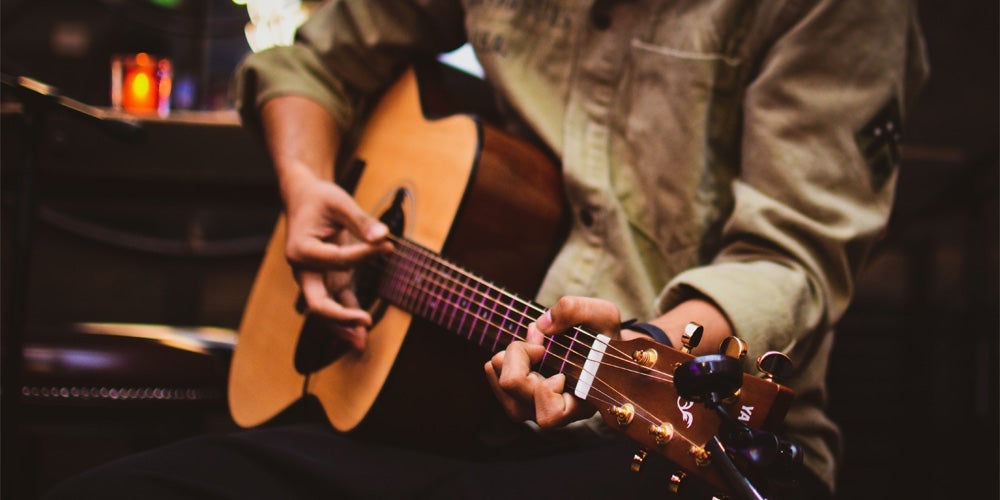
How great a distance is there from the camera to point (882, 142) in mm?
847

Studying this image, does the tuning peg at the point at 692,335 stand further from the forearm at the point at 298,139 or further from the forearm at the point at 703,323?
the forearm at the point at 298,139

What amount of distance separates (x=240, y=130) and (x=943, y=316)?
2.42 meters

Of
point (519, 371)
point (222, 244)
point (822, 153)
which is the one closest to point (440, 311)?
point (519, 371)

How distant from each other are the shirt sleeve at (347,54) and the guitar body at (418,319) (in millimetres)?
213

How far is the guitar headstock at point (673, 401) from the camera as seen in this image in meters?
0.53

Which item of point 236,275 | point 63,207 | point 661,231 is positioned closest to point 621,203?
point 661,231

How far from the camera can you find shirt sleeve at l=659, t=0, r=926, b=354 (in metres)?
0.80

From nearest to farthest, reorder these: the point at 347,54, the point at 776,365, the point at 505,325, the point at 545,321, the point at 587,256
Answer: the point at 776,365
the point at 545,321
the point at 505,325
the point at 587,256
the point at 347,54

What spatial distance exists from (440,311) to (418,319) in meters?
0.05

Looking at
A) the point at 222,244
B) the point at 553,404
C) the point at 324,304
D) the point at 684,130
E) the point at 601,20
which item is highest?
the point at 601,20

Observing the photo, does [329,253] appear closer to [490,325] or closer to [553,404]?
[490,325]

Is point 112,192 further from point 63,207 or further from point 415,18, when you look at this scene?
point 415,18

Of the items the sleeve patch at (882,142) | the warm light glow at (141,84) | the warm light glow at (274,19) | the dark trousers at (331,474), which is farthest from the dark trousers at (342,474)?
the warm light glow at (274,19)

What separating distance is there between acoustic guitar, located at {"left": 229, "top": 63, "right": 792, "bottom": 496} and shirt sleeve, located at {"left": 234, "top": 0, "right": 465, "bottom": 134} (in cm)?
23
